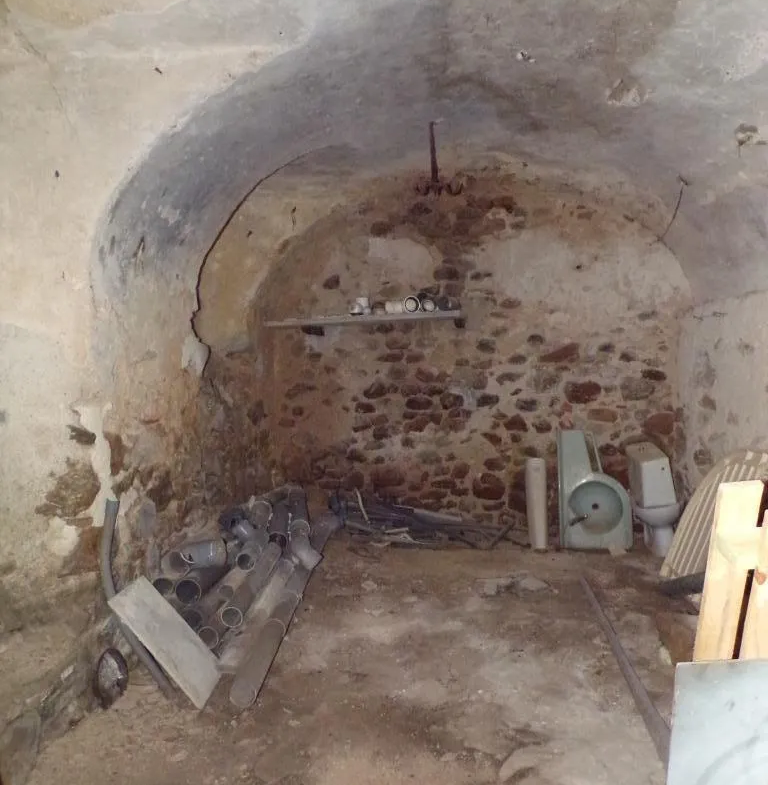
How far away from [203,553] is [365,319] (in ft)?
5.11

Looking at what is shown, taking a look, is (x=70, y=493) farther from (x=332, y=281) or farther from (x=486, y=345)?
(x=486, y=345)

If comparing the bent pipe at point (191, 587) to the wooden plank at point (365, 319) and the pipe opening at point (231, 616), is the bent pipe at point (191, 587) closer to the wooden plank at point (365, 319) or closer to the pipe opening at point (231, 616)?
the pipe opening at point (231, 616)

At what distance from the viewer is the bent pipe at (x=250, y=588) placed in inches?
99.5

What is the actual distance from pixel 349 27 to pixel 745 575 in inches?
66.3

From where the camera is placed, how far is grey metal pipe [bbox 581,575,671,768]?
1.90 meters

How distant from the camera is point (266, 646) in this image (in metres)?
2.46

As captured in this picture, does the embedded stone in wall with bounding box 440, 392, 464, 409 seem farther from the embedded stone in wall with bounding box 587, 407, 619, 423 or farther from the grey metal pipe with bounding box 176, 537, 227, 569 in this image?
the grey metal pipe with bounding box 176, 537, 227, 569

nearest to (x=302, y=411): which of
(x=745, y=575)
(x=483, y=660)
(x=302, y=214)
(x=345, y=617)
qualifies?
(x=302, y=214)

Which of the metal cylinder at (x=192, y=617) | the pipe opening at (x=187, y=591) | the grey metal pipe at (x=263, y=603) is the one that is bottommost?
the grey metal pipe at (x=263, y=603)

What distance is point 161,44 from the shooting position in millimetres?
1950

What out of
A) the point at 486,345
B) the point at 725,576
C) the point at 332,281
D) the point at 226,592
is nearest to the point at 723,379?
the point at 486,345

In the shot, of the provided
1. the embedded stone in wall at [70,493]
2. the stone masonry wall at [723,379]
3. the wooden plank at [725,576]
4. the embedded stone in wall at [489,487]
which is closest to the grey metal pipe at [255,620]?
the embedded stone in wall at [70,493]

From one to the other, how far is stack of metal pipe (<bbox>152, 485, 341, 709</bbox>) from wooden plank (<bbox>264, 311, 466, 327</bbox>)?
3.44ft

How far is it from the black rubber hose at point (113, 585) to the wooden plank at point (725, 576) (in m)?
1.59
